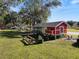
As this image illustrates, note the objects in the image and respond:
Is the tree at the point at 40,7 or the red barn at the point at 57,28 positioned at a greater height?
the tree at the point at 40,7

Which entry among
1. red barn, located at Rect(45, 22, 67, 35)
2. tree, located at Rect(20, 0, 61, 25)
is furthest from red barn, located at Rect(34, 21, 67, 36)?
tree, located at Rect(20, 0, 61, 25)

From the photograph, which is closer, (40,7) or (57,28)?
(57,28)

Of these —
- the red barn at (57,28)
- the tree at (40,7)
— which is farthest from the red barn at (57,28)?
the tree at (40,7)

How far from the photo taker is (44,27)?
45.2m

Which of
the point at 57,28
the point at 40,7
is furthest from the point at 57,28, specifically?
the point at 40,7

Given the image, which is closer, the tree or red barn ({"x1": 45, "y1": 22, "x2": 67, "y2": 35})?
red barn ({"x1": 45, "y1": 22, "x2": 67, "y2": 35})

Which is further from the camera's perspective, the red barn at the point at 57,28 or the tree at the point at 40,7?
the tree at the point at 40,7

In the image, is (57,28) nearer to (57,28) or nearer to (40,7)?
(57,28)

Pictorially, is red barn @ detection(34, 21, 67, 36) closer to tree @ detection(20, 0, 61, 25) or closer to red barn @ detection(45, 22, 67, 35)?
red barn @ detection(45, 22, 67, 35)

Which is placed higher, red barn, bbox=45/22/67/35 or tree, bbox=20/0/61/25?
tree, bbox=20/0/61/25

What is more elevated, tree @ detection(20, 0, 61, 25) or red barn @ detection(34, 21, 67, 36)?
tree @ detection(20, 0, 61, 25)

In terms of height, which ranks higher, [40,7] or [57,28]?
[40,7]

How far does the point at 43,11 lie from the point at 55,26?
69.0 ft

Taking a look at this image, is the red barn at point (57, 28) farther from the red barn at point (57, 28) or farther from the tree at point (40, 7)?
the tree at point (40, 7)
